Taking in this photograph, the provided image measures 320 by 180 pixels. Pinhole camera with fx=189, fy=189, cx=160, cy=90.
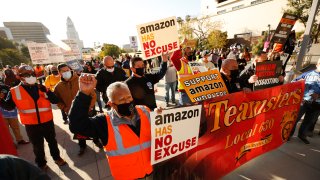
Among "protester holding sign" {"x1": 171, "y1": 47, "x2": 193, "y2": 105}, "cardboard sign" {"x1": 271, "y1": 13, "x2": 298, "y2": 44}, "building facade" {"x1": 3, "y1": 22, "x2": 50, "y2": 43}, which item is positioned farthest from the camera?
"building facade" {"x1": 3, "y1": 22, "x2": 50, "y2": 43}

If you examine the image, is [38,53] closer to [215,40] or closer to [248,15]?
[215,40]

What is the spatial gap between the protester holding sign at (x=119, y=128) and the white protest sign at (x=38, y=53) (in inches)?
315

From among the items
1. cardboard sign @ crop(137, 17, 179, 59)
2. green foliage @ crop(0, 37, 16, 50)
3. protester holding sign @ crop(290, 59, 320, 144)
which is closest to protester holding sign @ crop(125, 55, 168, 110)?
cardboard sign @ crop(137, 17, 179, 59)

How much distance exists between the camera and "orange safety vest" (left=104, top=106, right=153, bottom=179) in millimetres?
1951

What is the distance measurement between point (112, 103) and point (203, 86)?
162cm

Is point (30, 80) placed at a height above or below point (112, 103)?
above

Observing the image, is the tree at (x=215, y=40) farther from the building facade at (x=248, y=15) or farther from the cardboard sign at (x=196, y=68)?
the cardboard sign at (x=196, y=68)

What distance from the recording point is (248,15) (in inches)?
1895

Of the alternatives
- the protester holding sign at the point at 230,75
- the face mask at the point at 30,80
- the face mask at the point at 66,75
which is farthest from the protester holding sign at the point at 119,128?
the face mask at the point at 66,75

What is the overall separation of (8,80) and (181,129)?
20.0 feet

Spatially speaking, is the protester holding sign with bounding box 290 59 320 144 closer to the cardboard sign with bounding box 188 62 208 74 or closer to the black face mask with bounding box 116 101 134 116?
the cardboard sign with bounding box 188 62 208 74

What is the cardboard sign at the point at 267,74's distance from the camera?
11.8 ft

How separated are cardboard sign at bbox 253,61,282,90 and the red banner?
0.48 meters

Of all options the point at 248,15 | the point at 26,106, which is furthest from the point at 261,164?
the point at 248,15
